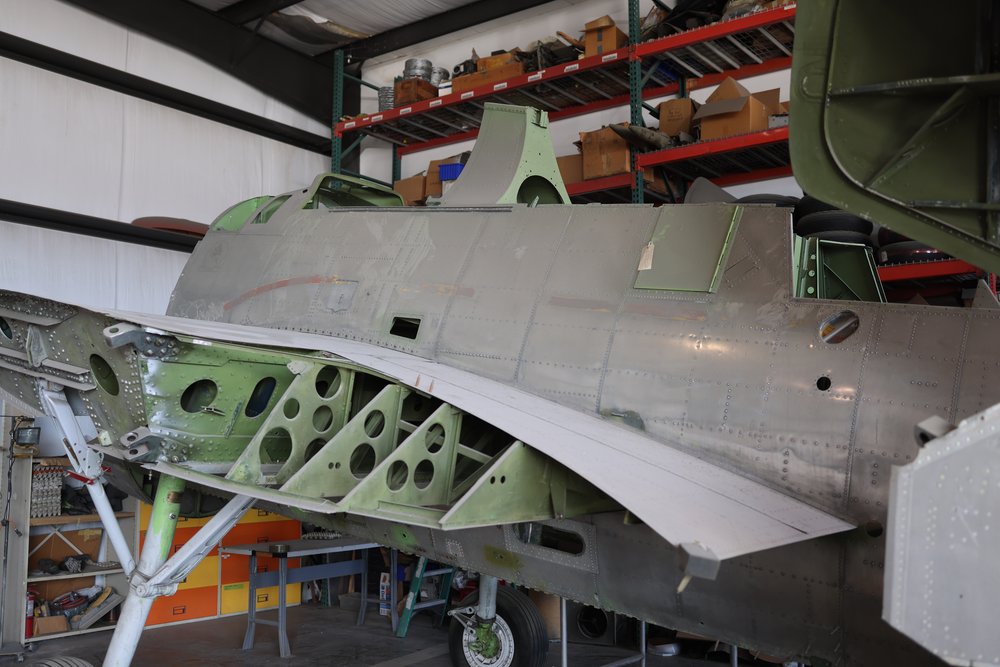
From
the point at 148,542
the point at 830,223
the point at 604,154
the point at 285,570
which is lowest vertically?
the point at 285,570

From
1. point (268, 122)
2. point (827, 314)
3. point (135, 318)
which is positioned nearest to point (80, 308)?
point (135, 318)

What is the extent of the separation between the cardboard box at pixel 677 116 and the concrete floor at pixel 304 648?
6.28 meters

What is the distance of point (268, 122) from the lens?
15.4 metres

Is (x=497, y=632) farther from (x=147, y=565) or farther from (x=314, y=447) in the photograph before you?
(x=147, y=565)

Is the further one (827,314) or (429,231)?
(429,231)

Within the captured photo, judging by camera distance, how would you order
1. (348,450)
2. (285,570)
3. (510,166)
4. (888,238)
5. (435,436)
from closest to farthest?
(348,450) < (435,436) < (510,166) < (888,238) < (285,570)

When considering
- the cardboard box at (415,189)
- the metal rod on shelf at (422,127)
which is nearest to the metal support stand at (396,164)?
the metal rod on shelf at (422,127)

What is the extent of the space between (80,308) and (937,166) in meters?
4.66

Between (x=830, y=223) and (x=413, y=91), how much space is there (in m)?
7.90

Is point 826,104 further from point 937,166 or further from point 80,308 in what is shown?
point 80,308

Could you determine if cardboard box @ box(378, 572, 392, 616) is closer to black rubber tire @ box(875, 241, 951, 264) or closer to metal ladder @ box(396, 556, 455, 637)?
metal ladder @ box(396, 556, 455, 637)

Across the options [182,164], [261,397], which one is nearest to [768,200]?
[261,397]

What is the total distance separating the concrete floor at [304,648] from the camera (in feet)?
28.7

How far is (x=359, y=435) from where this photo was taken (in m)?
4.32
